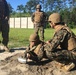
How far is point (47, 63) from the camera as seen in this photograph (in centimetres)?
751

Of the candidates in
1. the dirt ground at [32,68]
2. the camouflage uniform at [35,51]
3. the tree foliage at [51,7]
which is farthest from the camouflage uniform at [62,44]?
the tree foliage at [51,7]

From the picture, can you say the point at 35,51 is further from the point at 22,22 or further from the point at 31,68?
the point at 22,22

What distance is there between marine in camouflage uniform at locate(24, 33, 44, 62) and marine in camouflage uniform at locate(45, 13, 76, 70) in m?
0.50

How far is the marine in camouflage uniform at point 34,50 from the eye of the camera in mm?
7309

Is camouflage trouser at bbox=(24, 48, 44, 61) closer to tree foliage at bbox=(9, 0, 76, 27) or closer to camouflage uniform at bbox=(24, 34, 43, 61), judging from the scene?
camouflage uniform at bbox=(24, 34, 43, 61)

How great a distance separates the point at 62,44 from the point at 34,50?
40.4 inches

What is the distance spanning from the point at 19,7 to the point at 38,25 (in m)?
72.5

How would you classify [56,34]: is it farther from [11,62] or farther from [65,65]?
[11,62]

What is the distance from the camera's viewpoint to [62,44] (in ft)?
22.3

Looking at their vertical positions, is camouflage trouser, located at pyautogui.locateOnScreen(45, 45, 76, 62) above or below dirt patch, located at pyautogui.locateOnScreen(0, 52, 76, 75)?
above

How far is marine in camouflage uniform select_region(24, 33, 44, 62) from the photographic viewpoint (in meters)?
7.31

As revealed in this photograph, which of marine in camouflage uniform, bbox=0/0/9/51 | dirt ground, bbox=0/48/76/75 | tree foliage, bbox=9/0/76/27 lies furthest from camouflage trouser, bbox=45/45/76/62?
tree foliage, bbox=9/0/76/27

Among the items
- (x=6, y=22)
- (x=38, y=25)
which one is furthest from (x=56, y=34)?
(x=38, y=25)

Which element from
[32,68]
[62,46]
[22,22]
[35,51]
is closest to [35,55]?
[35,51]
